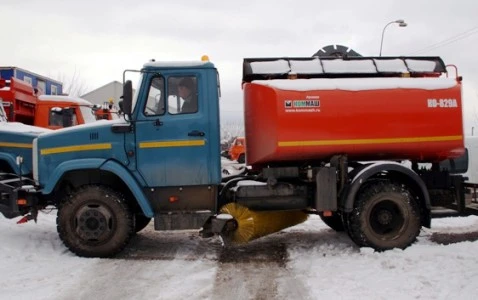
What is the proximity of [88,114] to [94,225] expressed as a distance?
603cm

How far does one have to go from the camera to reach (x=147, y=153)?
22.8ft

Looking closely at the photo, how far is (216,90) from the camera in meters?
7.00

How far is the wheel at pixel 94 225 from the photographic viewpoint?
695 cm

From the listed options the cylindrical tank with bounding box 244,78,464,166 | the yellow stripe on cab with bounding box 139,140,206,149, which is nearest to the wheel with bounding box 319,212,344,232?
the cylindrical tank with bounding box 244,78,464,166

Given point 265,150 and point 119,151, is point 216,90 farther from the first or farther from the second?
point 119,151

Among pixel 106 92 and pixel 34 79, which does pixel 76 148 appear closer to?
pixel 34 79

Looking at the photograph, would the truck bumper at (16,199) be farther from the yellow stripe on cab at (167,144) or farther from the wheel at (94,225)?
the yellow stripe on cab at (167,144)

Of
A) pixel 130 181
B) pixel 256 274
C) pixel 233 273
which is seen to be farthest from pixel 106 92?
pixel 256 274

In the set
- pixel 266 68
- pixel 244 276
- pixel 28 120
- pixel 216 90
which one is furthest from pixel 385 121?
pixel 28 120

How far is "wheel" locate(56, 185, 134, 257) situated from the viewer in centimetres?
695

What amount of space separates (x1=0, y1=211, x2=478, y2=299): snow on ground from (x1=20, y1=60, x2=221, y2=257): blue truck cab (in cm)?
49

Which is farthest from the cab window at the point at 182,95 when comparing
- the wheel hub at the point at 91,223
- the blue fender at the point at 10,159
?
the blue fender at the point at 10,159

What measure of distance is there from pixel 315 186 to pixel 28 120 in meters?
7.54

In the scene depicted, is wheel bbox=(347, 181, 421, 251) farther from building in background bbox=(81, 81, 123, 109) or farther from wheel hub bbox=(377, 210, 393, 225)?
building in background bbox=(81, 81, 123, 109)
